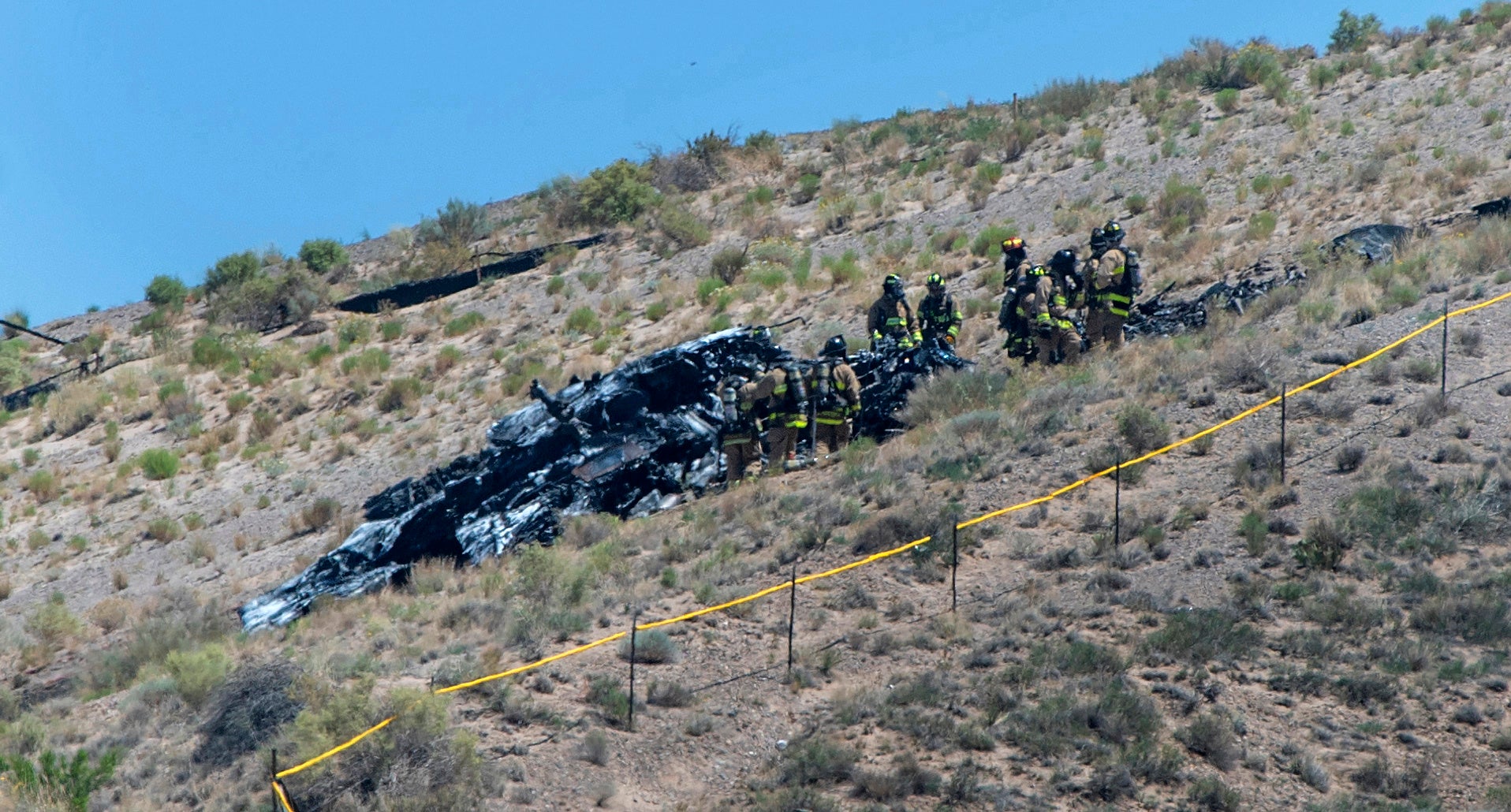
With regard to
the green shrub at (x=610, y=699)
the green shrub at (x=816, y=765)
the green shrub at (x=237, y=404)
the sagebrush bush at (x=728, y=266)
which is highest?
the sagebrush bush at (x=728, y=266)

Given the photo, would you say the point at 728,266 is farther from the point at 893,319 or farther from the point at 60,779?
the point at 60,779

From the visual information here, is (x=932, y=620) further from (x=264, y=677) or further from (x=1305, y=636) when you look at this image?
(x=264, y=677)

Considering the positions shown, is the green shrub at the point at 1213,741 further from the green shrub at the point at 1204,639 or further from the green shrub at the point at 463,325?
the green shrub at the point at 463,325

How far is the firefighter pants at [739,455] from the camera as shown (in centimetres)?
1970

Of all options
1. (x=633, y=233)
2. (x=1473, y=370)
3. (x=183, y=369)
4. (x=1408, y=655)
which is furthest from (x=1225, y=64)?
(x=1408, y=655)

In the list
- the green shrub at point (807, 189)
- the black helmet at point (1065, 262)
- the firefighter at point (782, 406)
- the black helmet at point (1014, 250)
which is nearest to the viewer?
the firefighter at point (782, 406)

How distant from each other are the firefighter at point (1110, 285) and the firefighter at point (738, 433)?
16.4ft

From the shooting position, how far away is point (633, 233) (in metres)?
36.6

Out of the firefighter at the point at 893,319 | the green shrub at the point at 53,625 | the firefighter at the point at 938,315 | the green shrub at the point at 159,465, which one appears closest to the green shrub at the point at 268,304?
the green shrub at the point at 159,465

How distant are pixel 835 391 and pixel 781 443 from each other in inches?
39.0

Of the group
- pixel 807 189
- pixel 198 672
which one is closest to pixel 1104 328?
pixel 198 672

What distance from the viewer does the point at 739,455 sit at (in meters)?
19.9

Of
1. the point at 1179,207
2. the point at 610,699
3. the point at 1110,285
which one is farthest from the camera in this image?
the point at 1179,207

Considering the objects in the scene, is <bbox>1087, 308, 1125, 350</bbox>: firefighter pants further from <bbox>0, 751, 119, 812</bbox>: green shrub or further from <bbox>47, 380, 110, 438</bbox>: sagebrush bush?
<bbox>47, 380, 110, 438</bbox>: sagebrush bush
